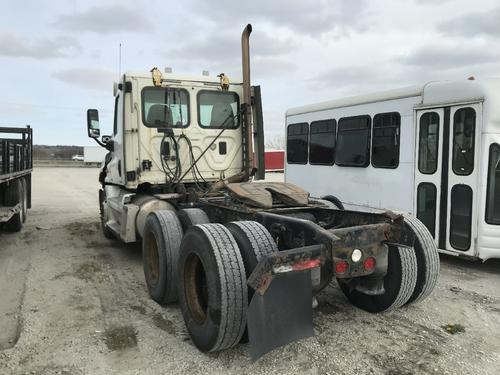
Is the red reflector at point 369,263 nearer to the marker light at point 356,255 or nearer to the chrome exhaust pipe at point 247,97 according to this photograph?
the marker light at point 356,255

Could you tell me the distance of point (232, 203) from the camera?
5148 millimetres

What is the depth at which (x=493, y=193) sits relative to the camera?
6344 mm

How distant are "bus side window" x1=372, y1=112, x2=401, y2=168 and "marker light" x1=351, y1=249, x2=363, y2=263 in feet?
14.1

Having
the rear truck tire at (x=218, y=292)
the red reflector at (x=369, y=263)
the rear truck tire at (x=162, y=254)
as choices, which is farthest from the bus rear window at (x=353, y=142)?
the rear truck tire at (x=218, y=292)

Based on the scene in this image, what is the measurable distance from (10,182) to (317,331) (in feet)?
22.7

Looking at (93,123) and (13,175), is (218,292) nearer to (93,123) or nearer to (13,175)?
(93,123)

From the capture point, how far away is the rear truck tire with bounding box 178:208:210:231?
5.08 m

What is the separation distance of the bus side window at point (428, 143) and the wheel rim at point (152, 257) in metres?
4.22

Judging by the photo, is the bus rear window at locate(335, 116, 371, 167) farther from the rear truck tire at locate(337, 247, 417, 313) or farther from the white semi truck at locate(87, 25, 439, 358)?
the rear truck tire at locate(337, 247, 417, 313)

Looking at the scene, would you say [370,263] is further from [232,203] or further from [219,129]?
[219,129]

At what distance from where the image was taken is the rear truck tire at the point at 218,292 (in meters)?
3.46

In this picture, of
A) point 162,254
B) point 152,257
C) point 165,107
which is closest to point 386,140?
point 165,107

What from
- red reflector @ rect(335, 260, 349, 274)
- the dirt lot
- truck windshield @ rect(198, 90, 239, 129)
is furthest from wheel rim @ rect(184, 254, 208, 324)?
truck windshield @ rect(198, 90, 239, 129)

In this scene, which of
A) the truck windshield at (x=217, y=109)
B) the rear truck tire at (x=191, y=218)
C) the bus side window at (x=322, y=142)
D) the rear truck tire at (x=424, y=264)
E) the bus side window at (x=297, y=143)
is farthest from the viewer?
the bus side window at (x=297, y=143)
